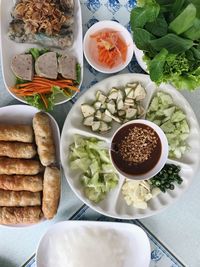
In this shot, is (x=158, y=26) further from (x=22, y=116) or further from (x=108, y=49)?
(x=22, y=116)

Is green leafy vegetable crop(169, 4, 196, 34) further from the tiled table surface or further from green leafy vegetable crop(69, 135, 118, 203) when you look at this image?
green leafy vegetable crop(69, 135, 118, 203)

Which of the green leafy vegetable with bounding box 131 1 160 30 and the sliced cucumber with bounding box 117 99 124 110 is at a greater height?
the green leafy vegetable with bounding box 131 1 160 30

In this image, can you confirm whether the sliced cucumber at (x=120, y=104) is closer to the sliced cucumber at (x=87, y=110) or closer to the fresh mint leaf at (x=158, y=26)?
the sliced cucumber at (x=87, y=110)

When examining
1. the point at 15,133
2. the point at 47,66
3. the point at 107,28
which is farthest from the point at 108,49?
the point at 15,133

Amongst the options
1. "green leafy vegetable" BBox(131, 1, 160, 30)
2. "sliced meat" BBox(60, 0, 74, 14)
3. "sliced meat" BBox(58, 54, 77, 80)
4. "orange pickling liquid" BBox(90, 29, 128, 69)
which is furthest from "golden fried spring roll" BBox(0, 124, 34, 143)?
"green leafy vegetable" BBox(131, 1, 160, 30)

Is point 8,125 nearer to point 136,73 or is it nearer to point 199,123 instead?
point 136,73

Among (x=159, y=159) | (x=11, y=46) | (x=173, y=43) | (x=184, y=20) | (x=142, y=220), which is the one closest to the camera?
(x=184, y=20)

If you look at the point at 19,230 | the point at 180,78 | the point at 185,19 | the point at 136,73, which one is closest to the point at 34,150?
the point at 19,230
